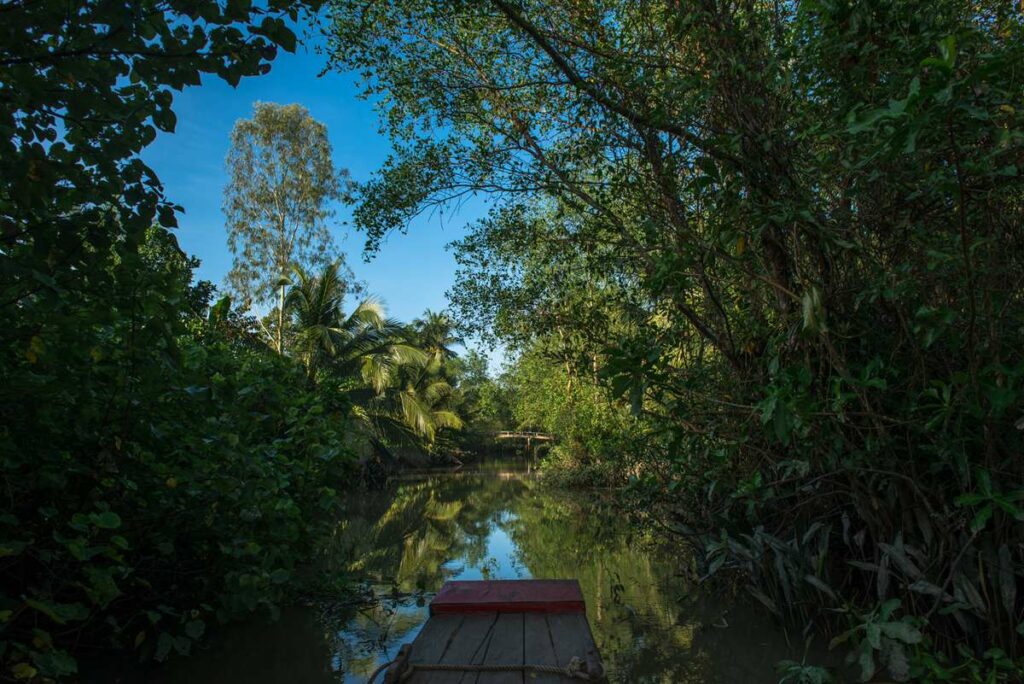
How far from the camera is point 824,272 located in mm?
4078

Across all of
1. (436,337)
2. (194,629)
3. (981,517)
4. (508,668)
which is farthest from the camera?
(436,337)

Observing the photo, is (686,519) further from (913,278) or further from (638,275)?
(913,278)

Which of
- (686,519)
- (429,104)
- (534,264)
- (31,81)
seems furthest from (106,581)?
(534,264)

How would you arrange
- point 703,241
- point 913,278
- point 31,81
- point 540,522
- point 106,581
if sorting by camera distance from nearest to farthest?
point 31,81 → point 106,581 → point 913,278 → point 703,241 → point 540,522

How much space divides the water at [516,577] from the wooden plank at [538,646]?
84cm

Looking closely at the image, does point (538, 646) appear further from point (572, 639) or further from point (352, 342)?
point (352, 342)

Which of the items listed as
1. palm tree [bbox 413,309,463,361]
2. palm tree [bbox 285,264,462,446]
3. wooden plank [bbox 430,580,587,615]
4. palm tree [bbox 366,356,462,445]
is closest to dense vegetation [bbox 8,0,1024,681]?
wooden plank [bbox 430,580,587,615]

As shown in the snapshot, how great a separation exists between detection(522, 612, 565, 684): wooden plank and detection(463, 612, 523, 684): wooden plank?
0.03 metres

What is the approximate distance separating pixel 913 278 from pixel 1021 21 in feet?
8.50

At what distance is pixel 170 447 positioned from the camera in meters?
4.04

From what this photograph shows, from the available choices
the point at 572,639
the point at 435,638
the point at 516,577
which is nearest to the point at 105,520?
the point at 435,638

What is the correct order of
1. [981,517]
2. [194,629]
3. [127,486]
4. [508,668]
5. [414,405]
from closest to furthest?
[508,668] < [981,517] < [127,486] < [194,629] < [414,405]

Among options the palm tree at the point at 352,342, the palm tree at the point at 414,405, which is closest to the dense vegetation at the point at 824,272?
the palm tree at the point at 352,342

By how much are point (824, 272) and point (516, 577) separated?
4.94 m
